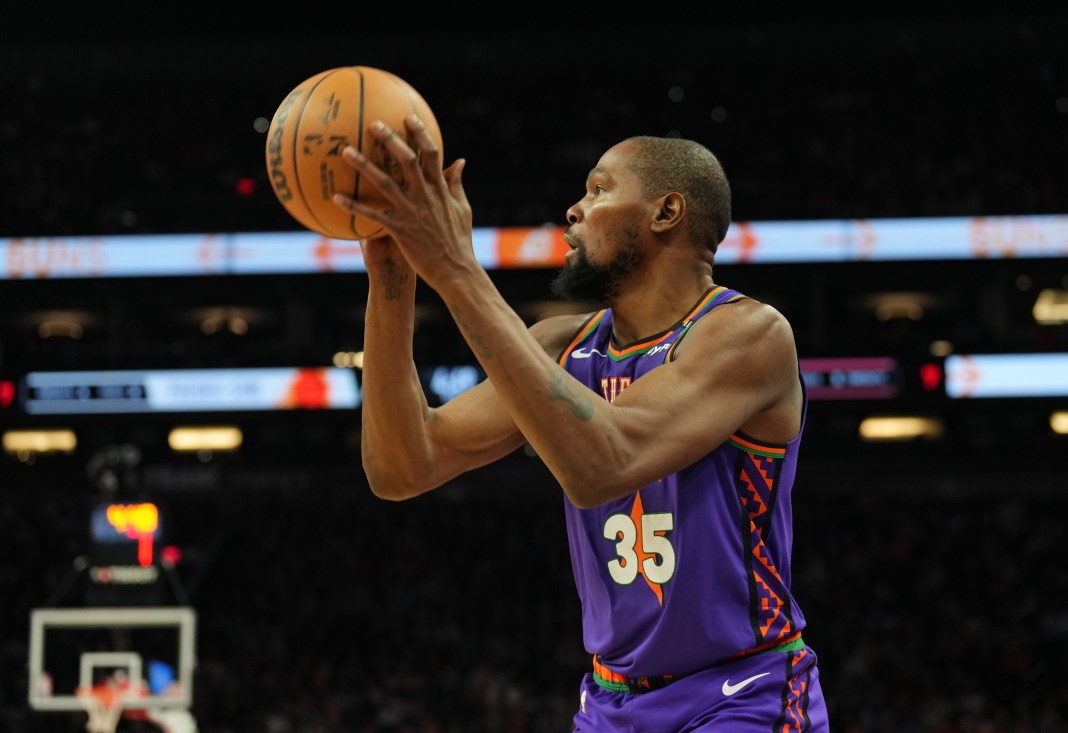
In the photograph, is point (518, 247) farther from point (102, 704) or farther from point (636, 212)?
point (636, 212)

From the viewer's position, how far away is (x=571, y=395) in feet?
8.75

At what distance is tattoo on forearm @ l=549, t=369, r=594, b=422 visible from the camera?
8.71 feet

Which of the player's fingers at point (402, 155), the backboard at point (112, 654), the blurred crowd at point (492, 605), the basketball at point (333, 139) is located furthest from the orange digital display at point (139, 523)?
the player's fingers at point (402, 155)

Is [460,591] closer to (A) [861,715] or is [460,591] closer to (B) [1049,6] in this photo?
(A) [861,715]

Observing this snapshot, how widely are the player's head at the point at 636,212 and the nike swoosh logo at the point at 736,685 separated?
98 cm

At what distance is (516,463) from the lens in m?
19.5

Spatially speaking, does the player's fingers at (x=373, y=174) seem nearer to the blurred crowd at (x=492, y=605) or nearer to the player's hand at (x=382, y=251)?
the player's hand at (x=382, y=251)

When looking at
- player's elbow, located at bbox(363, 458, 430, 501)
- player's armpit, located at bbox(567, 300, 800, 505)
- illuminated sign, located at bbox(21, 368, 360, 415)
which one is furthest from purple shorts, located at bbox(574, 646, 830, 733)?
illuminated sign, located at bbox(21, 368, 360, 415)

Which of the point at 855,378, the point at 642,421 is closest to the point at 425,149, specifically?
the point at 642,421

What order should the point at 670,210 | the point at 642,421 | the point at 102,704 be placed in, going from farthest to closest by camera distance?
the point at 102,704 < the point at 670,210 < the point at 642,421

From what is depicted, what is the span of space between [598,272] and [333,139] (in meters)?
0.81

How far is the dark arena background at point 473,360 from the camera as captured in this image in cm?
1586

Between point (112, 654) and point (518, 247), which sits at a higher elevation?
point (518, 247)

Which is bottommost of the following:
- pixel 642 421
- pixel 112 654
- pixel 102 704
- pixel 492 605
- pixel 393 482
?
pixel 102 704
